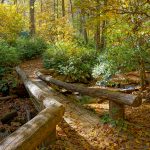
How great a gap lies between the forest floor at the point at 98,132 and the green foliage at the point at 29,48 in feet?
39.9

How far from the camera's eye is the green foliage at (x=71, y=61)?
45.7 ft

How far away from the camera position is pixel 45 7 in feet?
134

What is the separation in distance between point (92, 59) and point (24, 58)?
5669 millimetres

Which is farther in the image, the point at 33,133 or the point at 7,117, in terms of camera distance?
the point at 7,117

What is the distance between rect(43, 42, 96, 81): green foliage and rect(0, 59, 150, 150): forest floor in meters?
6.45

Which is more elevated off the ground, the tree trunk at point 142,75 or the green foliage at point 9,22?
the green foliage at point 9,22

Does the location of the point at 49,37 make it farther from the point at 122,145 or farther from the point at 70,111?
the point at 122,145

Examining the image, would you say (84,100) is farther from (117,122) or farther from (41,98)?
(117,122)

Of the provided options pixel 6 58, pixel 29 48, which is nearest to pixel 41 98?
pixel 6 58

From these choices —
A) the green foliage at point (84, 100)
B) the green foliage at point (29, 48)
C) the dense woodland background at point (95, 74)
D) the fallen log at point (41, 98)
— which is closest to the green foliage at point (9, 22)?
the dense woodland background at point (95, 74)

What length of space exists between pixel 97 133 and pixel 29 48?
14.6 metres

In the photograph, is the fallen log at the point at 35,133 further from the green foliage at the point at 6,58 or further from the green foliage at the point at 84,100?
the green foliage at the point at 6,58

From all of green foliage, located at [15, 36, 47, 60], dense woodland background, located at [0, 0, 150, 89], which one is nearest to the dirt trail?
dense woodland background, located at [0, 0, 150, 89]

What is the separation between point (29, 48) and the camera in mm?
19609
